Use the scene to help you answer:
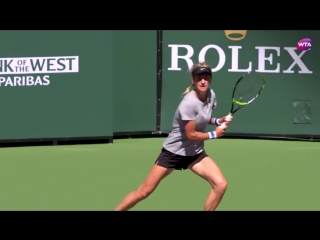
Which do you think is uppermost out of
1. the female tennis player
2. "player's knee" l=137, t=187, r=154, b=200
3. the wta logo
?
the wta logo

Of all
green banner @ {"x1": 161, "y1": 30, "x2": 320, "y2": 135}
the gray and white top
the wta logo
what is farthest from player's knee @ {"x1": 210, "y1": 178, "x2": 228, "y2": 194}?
the wta logo

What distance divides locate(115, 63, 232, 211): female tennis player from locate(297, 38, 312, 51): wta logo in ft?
20.0

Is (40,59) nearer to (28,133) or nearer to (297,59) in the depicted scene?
(28,133)

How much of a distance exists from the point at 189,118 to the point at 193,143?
0.98 ft

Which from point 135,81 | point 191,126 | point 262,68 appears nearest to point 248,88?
point 191,126

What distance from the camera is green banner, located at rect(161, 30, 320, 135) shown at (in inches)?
569

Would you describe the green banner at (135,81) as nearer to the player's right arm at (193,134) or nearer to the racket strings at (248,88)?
the racket strings at (248,88)

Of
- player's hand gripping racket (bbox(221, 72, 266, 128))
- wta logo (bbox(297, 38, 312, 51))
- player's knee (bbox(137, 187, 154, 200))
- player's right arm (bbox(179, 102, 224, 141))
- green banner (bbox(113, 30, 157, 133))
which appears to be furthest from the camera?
green banner (bbox(113, 30, 157, 133))

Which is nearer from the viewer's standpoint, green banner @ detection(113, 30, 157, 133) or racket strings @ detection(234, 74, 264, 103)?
racket strings @ detection(234, 74, 264, 103)

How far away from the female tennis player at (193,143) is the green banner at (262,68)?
6.00 metres

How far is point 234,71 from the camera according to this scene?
14.6 metres

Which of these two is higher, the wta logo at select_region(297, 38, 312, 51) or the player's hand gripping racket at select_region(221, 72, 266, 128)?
the wta logo at select_region(297, 38, 312, 51)

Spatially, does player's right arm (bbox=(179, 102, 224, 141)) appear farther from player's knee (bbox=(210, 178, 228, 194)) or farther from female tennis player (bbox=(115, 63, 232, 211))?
player's knee (bbox=(210, 178, 228, 194))

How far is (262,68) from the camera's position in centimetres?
1453
